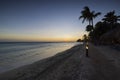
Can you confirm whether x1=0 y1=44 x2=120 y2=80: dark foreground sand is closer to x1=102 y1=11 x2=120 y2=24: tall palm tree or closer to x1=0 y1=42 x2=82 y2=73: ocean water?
x1=0 y1=42 x2=82 y2=73: ocean water

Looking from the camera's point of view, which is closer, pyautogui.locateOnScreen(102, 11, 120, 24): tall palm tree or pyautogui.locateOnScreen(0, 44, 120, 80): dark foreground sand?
pyautogui.locateOnScreen(0, 44, 120, 80): dark foreground sand

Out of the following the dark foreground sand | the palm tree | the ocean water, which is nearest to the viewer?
the dark foreground sand

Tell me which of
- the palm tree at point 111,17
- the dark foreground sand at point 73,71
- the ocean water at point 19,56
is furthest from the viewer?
the palm tree at point 111,17

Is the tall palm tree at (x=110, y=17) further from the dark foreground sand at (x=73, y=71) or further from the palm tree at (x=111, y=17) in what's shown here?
the dark foreground sand at (x=73, y=71)

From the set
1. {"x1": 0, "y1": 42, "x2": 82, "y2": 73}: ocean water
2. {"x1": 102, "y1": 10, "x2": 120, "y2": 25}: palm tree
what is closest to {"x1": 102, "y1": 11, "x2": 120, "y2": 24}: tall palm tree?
{"x1": 102, "y1": 10, "x2": 120, "y2": 25}: palm tree

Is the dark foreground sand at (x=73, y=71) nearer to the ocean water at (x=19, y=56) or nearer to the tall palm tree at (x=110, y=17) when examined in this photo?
the ocean water at (x=19, y=56)

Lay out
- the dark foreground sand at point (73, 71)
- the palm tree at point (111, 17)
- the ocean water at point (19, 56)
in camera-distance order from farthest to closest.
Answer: the palm tree at point (111, 17), the ocean water at point (19, 56), the dark foreground sand at point (73, 71)

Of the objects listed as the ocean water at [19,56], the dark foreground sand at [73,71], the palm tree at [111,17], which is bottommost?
the ocean water at [19,56]

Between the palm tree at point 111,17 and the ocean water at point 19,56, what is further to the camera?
the palm tree at point 111,17

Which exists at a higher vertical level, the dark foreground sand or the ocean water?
the dark foreground sand

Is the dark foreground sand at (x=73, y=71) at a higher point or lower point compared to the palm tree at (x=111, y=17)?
lower

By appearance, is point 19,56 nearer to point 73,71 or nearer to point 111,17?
point 73,71

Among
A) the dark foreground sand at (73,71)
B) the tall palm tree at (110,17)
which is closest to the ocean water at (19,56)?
the dark foreground sand at (73,71)

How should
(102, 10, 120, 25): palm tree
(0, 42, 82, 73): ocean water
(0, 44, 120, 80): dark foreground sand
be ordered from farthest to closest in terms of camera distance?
1. (102, 10, 120, 25): palm tree
2. (0, 42, 82, 73): ocean water
3. (0, 44, 120, 80): dark foreground sand
